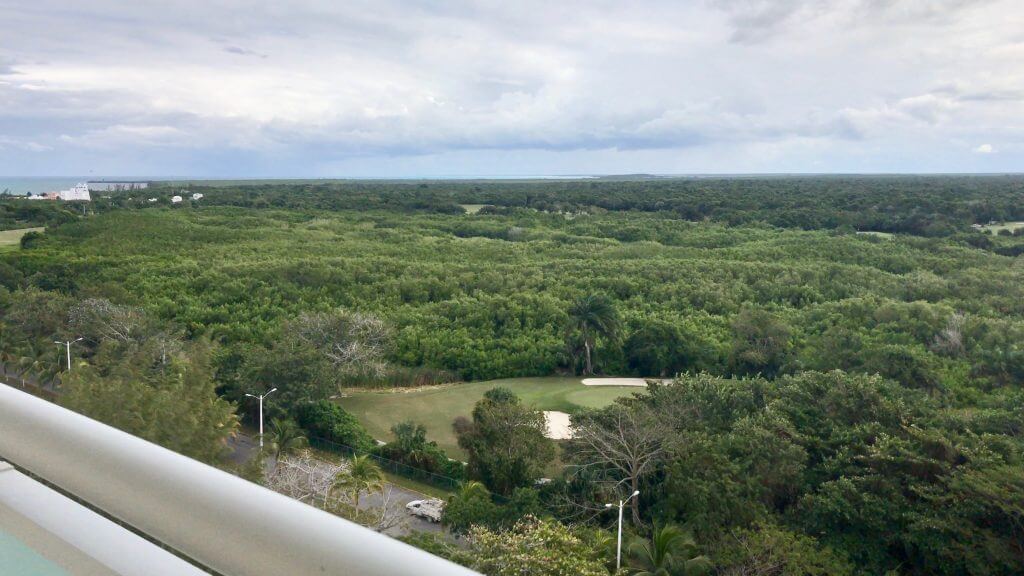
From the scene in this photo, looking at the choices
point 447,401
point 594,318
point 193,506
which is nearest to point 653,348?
point 594,318

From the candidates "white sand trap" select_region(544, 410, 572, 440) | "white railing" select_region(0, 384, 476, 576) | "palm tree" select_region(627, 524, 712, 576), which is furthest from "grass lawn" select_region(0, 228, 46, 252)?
"white railing" select_region(0, 384, 476, 576)

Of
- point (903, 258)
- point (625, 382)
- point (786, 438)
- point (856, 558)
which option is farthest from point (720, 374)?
point (903, 258)

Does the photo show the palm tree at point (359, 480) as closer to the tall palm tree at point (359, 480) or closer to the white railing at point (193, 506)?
the tall palm tree at point (359, 480)

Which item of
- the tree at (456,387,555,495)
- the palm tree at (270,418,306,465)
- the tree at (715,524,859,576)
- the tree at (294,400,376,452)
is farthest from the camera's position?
Answer: the tree at (294,400,376,452)

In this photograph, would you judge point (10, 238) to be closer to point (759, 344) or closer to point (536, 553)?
point (759, 344)

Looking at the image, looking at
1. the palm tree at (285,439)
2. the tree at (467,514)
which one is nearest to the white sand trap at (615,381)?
the palm tree at (285,439)

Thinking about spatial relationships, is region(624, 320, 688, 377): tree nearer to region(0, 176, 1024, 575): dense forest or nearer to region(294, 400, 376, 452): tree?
region(0, 176, 1024, 575): dense forest

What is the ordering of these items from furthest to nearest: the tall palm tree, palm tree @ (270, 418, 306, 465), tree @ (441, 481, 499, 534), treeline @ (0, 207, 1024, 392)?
1. treeline @ (0, 207, 1024, 392)
2. palm tree @ (270, 418, 306, 465)
3. tree @ (441, 481, 499, 534)
4. the tall palm tree
